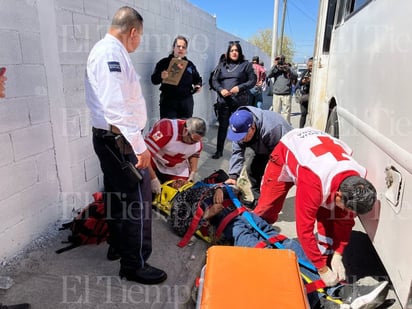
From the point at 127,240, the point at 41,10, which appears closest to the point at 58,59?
the point at 41,10

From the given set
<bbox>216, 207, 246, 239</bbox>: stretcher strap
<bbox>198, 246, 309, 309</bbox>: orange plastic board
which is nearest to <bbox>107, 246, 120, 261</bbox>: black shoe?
<bbox>216, 207, 246, 239</bbox>: stretcher strap

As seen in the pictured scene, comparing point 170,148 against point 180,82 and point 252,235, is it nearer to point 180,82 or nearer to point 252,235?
point 252,235

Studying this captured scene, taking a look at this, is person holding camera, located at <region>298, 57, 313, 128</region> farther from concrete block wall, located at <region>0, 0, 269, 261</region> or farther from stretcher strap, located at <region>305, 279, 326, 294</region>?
stretcher strap, located at <region>305, 279, 326, 294</region>

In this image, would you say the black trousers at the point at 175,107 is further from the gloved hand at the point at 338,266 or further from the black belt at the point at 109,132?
the gloved hand at the point at 338,266

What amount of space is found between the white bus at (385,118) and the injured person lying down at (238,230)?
28 cm

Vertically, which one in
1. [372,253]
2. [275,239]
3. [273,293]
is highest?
[273,293]

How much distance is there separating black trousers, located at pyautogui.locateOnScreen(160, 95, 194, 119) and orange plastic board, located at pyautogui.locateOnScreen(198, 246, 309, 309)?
3124 mm

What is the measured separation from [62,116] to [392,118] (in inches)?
89.8

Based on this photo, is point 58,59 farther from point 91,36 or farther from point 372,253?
point 372,253

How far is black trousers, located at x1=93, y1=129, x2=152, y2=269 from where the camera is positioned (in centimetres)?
210

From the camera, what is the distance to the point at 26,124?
243 centimetres

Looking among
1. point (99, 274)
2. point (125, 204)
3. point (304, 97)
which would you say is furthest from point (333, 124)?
point (304, 97)

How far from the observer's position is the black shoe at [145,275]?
2.28 metres

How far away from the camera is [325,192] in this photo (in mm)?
2066
